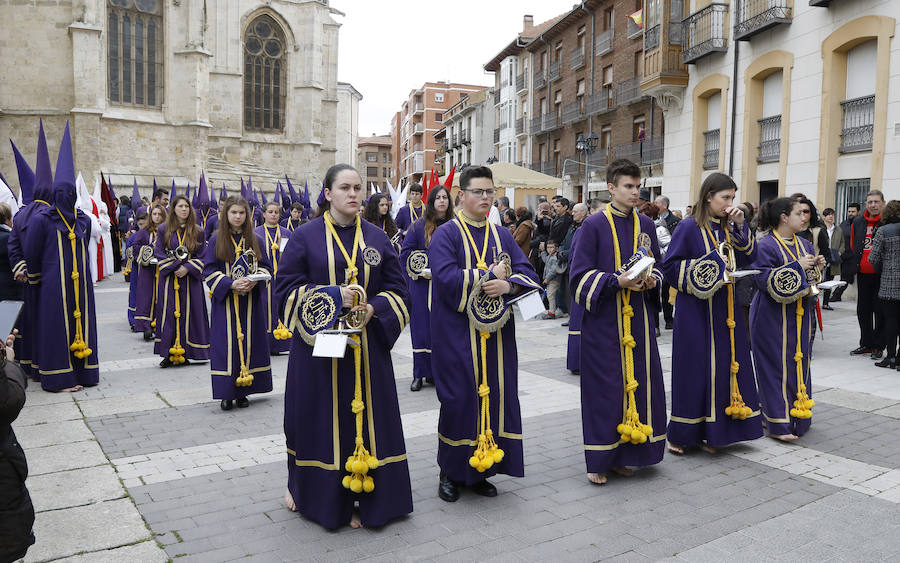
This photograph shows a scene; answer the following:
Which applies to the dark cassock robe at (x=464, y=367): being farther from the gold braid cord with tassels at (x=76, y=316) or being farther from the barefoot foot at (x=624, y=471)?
the gold braid cord with tassels at (x=76, y=316)

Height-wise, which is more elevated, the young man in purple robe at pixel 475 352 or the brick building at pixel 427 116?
the brick building at pixel 427 116

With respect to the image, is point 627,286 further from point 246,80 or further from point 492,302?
point 246,80

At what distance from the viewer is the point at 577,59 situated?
114 ft

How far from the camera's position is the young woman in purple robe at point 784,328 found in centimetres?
545

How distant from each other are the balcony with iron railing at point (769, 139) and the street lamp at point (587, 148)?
8.89 metres

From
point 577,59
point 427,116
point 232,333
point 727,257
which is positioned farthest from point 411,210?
point 427,116

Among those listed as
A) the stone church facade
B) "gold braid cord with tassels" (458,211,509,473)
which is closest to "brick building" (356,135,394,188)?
the stone church facade

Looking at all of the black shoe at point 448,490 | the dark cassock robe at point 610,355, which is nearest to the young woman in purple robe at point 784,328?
the dark cassock robe at point 610,355

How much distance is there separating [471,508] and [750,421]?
2242mm

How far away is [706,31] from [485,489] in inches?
713

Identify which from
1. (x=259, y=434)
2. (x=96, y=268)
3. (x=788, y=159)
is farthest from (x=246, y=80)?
(x=259, y=434)

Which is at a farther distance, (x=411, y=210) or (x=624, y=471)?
(x=411, y=210)

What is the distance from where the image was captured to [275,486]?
4.57m

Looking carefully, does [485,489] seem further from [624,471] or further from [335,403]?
[335,403]
